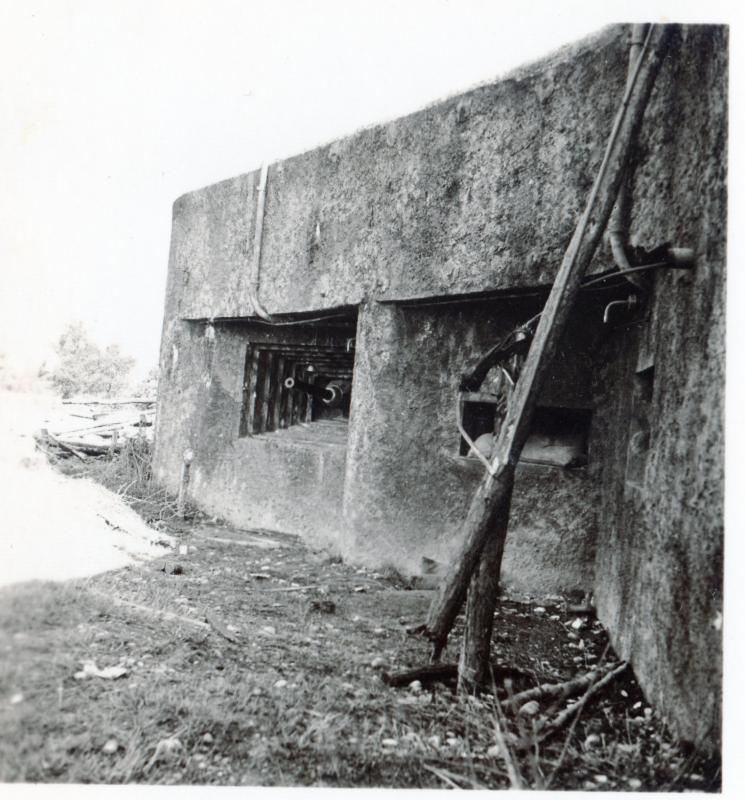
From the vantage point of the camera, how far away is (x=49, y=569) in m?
2.36

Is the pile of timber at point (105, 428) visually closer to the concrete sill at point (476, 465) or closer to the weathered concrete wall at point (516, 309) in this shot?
the weathered concrete wall at point (516, 309)

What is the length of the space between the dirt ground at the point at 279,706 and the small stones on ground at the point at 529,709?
1.2 inches

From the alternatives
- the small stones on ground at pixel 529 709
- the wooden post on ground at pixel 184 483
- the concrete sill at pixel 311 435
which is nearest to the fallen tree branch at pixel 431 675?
the small stones on ground at pixel 529 709

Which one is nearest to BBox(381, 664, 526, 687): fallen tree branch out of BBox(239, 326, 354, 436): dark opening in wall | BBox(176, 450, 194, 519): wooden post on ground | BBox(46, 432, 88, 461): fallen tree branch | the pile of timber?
BBox(239, 326, 354, 436): dark opening in wall

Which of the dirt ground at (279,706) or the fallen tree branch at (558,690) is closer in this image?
the dirt ground at (279,706)

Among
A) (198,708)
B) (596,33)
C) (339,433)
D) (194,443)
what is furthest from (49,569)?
(596,33)

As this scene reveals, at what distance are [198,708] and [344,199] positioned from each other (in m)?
3.09

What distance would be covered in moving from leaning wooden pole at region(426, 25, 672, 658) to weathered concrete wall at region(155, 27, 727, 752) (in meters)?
0.20

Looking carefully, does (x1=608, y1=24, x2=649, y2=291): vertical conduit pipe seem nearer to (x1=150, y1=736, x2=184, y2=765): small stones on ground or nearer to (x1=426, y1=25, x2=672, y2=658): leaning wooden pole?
(x1=426, y1=25, x2=672, y2=658): leaning wooden pole

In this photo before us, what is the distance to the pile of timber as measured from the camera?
5.55m

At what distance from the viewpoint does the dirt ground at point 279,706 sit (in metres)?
1.53

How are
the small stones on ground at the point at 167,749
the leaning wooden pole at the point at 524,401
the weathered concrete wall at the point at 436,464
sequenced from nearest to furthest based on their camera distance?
1. the small stones on ground at the point at 167,749
2. the leaning wooden pole at the point at 524,401
3. the weathered concrete wall at the point at 436,464

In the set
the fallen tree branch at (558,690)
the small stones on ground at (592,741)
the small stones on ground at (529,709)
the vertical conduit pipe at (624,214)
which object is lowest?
the small stones on ground at (592,741)

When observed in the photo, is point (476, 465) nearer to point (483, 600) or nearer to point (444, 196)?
point (483, 600)
